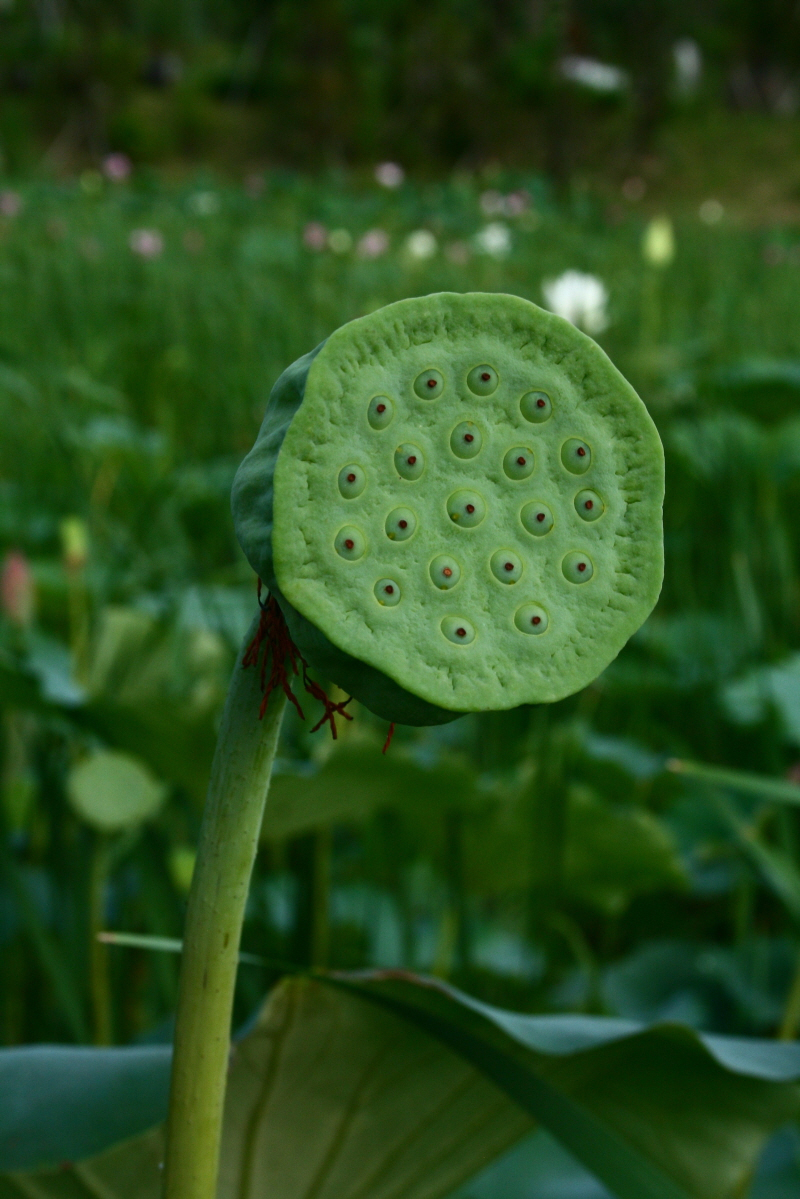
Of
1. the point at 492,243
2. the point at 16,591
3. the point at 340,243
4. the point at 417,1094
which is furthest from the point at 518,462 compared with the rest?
the point at 492,243

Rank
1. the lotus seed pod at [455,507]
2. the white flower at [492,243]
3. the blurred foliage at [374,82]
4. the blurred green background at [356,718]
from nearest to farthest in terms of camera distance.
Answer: the lotus seed pod at [455,507] → the blurred green background at [356,718] → the white flower at [492,243] → the blurred foliage at [374,82]

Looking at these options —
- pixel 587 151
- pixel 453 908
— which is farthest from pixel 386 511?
pixel 587 151

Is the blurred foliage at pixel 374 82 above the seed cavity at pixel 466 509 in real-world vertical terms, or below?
above

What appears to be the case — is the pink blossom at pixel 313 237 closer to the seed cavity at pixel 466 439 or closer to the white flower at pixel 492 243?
the white flower at pixel 492 243

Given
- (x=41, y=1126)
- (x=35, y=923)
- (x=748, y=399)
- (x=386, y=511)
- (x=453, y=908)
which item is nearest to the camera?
(x=386, y=511)

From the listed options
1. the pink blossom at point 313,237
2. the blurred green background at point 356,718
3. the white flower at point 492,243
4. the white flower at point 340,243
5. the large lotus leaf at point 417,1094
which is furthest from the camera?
the white flower at point 492,243

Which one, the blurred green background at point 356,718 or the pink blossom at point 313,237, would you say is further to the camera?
the pink blossom at point 313,237

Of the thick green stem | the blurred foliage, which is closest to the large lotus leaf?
the thick green stem

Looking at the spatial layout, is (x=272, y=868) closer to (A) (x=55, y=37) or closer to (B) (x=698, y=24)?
(A) (x=55, y=37)

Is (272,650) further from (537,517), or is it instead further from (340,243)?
(340,243)

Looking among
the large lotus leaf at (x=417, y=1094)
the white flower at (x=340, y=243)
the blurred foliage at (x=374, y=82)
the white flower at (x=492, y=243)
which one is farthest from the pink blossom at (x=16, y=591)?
the blurred foliage at (x=374, y=82)
